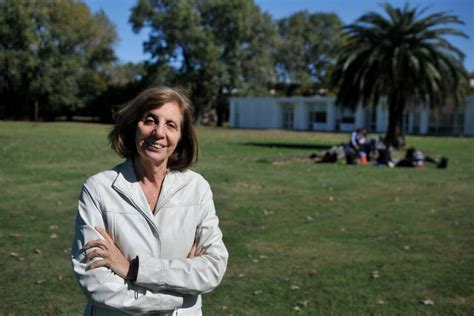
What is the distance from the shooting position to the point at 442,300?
532 centimetres

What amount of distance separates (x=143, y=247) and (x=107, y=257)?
16 cm

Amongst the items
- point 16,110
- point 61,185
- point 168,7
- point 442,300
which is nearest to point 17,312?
point 442,300

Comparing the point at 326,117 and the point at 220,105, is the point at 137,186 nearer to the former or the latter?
the point at 326,117

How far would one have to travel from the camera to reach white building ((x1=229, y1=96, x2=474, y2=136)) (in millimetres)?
50719

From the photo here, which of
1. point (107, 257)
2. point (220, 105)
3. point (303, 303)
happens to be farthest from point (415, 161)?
point (220, 105)

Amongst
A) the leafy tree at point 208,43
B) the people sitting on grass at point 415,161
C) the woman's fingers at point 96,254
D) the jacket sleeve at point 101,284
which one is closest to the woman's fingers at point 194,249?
the jacket sleeve at point 101,284

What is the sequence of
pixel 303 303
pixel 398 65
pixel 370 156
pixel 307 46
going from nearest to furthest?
pixel 303 303, pixel 370 156, pixel 398 65, pixel 307 46

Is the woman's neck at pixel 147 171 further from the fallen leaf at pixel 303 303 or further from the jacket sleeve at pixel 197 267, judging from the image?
the fallen leaf at pixel 303 303

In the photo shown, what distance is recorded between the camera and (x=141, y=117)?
8.66 ft

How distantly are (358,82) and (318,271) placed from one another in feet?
71.2

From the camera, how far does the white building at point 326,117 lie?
50719 millimetres

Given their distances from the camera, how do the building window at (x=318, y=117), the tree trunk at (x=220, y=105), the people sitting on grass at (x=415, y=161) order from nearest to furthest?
1. the people sitting on grass at (x=415, y=161)
2. the building window at (x=318, y=117)
3. the tree trunk at (x=220, y=105)

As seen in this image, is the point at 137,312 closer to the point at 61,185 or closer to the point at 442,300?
the point at 442,300

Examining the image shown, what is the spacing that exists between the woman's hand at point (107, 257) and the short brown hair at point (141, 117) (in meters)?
0.50
